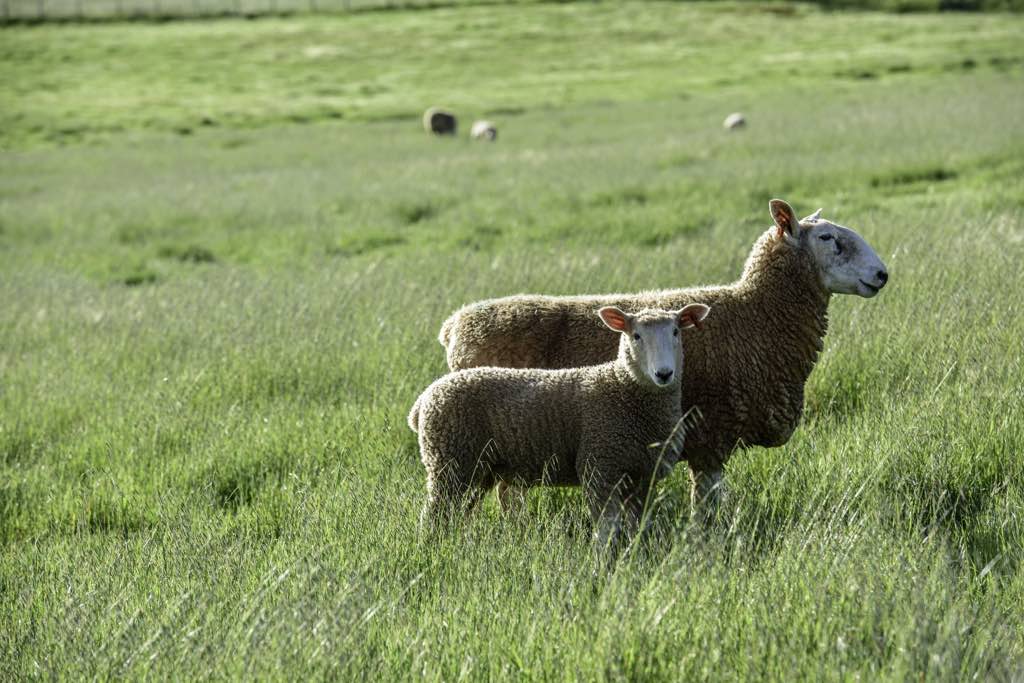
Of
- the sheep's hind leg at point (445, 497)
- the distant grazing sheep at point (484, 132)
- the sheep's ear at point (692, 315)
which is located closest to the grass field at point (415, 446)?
the sheep's hind leg at point (445, 497)

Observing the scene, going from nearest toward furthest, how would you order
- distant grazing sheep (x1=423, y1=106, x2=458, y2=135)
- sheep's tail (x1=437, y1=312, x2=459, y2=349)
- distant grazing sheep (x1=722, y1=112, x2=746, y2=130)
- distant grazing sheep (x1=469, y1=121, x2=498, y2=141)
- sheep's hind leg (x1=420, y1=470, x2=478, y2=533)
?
sheep's hind leg (x1=420, y1=470, x2=478, y2=533)
sheep's tail (x1=437, y1=312, x2=459, y2=349)
distant grazing sheep (x1=722, y1=112, x2=746, y2=130)
distant grazing sheep (x1=469, y1=121, x2=498, y2=141)
distant grazing sheep (x1=423, y1=106, x2=458, y2=135)

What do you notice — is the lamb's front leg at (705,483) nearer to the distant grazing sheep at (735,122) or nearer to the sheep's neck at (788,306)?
the sheep's neck at (788,306)

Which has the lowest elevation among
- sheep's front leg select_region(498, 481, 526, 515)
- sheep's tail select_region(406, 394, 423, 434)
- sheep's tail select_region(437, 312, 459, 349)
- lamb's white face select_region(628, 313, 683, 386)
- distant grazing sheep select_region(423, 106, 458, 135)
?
distant grazing sheep select_region(423, 106, 458, 135)

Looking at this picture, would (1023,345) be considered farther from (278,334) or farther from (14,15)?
(14,15)

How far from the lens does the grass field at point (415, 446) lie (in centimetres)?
313

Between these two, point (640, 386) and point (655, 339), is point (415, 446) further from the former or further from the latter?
point (655, 339)

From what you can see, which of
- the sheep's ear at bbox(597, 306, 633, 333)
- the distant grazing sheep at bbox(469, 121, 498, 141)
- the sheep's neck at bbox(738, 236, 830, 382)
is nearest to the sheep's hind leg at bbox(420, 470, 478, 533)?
the sheep's ear at bbox(597, 306, 633, 333)

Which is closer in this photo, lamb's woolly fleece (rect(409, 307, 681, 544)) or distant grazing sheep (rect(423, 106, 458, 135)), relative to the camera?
lamb's woolly fleece (rect(409, 307, 681, 544))

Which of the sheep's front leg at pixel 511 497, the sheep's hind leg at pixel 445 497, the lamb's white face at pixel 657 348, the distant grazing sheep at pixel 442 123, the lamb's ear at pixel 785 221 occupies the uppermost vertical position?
the lamb's ear at pixel 785 221

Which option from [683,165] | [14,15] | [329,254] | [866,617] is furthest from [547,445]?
[14,15]

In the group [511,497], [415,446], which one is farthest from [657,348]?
[415,446]

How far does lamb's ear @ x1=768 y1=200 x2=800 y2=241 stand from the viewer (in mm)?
5059

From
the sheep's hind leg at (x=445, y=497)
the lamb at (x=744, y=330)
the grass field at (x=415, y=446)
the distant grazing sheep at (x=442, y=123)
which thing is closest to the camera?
the grass field at (x=415, y=446)

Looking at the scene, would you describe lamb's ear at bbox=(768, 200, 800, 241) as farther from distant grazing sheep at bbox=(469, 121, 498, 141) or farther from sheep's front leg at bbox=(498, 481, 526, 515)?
distant grazing sheep at bbox=(469, 121, 498, 141)
